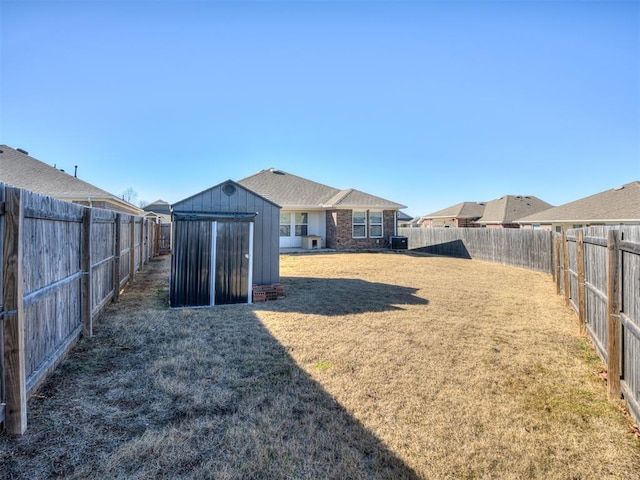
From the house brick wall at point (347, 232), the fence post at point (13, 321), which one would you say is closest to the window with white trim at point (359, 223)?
the house brick wall at point (347, 232)

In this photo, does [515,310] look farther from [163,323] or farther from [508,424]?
[163,323]

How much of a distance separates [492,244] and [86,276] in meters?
18.0

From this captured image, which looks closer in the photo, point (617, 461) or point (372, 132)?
point (617, 461)

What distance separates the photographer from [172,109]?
1537 cm

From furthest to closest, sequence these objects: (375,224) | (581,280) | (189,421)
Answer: (375,224)
(581,280)
(189,421)

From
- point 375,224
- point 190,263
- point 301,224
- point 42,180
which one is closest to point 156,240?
point 42,180

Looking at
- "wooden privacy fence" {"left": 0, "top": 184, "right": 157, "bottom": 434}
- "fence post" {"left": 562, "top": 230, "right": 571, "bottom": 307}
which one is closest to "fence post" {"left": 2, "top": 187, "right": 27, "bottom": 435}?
"wooden privacy fence" {"left": 0, "top": 184, "right": 157, "bottom": 434}

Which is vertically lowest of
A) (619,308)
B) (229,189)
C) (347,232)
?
(619,308)

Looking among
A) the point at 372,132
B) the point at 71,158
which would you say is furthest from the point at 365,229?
the point at 71,158

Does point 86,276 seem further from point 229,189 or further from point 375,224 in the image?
point 375,224

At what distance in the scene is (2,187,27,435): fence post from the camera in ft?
8.09

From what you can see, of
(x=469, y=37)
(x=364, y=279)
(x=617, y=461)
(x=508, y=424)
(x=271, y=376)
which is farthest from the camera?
(x=364, y=279)

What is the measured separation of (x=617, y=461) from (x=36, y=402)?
4925 mm

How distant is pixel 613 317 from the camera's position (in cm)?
342
